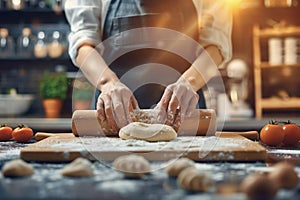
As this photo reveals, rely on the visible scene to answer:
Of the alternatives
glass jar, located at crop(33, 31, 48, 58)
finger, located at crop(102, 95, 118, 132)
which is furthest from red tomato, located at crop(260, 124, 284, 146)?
glass jar, located at crop(33, 31, 48, 58)

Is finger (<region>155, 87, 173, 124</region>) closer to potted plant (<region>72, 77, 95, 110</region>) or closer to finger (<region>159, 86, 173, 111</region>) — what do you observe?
finger (<region>159, 86, 173, 111</region>)

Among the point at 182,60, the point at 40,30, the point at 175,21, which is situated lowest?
the point at 40,30

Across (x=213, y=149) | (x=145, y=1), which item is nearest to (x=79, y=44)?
(x=145, y=1)

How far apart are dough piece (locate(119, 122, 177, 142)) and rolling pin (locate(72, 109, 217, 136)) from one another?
112 millimetres

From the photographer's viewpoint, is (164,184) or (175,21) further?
(175,21)

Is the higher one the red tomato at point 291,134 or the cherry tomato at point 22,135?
the cherry tomato at point 22,135

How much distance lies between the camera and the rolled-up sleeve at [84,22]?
140 centimetres

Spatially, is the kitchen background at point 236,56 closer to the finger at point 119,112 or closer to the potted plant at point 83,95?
the potted plant at point 83,95

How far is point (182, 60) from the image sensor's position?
1.46 meters

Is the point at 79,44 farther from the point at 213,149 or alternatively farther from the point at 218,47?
the point at 213,149

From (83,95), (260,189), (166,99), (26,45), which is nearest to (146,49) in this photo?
(166,99)

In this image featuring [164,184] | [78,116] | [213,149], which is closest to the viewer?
[164,184]

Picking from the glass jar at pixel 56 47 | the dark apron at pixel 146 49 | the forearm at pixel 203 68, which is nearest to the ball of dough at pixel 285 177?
the forearm at pixel 203 68

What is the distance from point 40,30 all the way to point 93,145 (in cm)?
222
